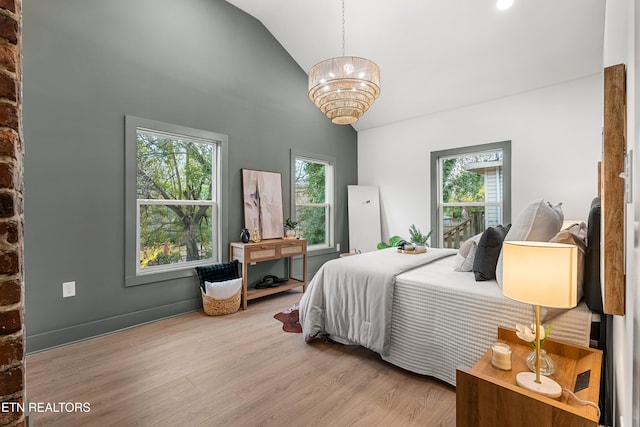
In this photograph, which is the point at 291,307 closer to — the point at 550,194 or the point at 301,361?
the point at 301,361

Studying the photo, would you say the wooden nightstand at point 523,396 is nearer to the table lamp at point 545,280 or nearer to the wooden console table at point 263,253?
the table lamp at point 545,280

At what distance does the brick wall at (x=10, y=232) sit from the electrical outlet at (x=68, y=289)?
242 cm

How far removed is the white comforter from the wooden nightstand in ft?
2.88

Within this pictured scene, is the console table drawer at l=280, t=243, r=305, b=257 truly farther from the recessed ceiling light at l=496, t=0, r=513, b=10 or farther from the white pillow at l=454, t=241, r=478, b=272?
the recessed ceiling light at l=496, t=0, r=513, b=10

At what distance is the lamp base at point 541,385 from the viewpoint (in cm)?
110

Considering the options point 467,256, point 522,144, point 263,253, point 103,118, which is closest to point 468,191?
point 522,144

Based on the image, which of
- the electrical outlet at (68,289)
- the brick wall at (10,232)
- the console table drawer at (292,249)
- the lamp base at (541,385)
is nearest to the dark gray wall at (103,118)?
the electrical outlet at (68,289)

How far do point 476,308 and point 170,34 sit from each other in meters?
3.88

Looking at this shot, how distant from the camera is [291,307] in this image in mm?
3557

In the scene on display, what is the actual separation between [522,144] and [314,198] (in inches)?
117

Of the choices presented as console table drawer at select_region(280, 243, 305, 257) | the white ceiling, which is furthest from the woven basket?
the white ceiling

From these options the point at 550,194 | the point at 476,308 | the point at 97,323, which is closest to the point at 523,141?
the point at 550,194

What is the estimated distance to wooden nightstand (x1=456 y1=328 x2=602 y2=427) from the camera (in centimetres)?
103

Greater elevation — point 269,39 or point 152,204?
point 269,39
